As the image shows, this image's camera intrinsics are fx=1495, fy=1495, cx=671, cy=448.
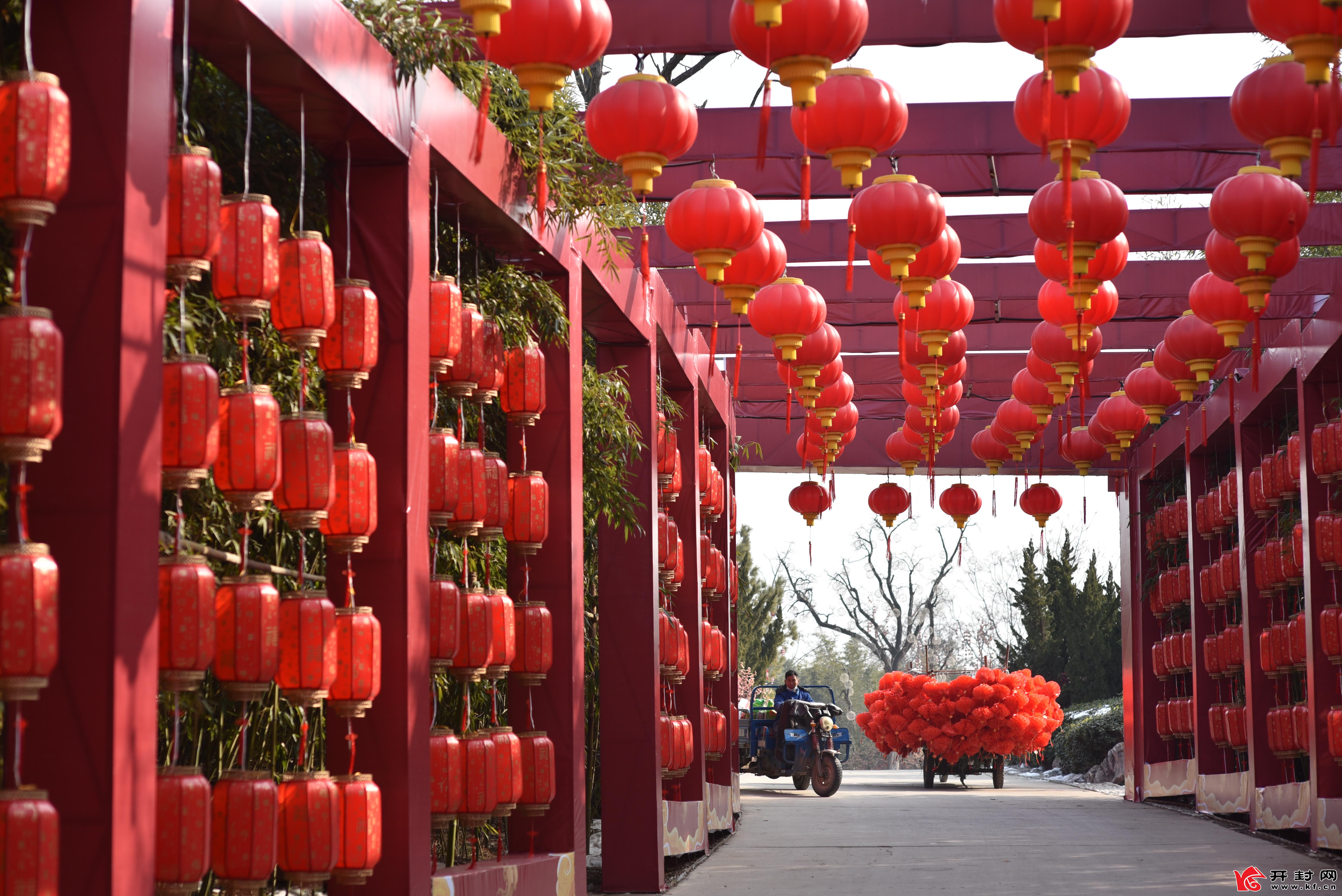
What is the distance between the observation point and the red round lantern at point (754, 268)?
8.09 meters

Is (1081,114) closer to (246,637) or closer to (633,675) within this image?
(246,637)

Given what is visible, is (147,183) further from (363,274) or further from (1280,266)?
(1280,266)

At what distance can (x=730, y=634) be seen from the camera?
50.0 ft

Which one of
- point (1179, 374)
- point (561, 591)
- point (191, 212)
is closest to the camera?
point (191, 212)

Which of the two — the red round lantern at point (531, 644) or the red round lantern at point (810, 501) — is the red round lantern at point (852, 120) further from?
the red round lantern at point (810, 501)

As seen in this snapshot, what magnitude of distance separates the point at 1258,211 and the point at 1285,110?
105cm

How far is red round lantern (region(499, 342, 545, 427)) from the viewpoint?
690 centimetres

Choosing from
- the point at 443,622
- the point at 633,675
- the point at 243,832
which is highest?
the point at 443,622

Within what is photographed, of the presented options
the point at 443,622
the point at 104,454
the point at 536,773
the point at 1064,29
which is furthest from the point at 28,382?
the point at 536,773

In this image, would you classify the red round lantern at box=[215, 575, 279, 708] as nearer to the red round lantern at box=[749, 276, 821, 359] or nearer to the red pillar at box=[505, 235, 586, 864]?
the red pillar at box=[505, 235, 586, 864]

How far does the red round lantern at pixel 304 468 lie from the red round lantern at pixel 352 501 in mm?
231

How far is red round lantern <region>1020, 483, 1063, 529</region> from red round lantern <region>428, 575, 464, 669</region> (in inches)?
416

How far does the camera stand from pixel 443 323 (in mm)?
5812

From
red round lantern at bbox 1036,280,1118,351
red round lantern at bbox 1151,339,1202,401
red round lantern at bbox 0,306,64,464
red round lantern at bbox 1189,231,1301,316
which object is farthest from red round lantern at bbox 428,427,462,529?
red round lantern at bbox 1151,339,1202,401
